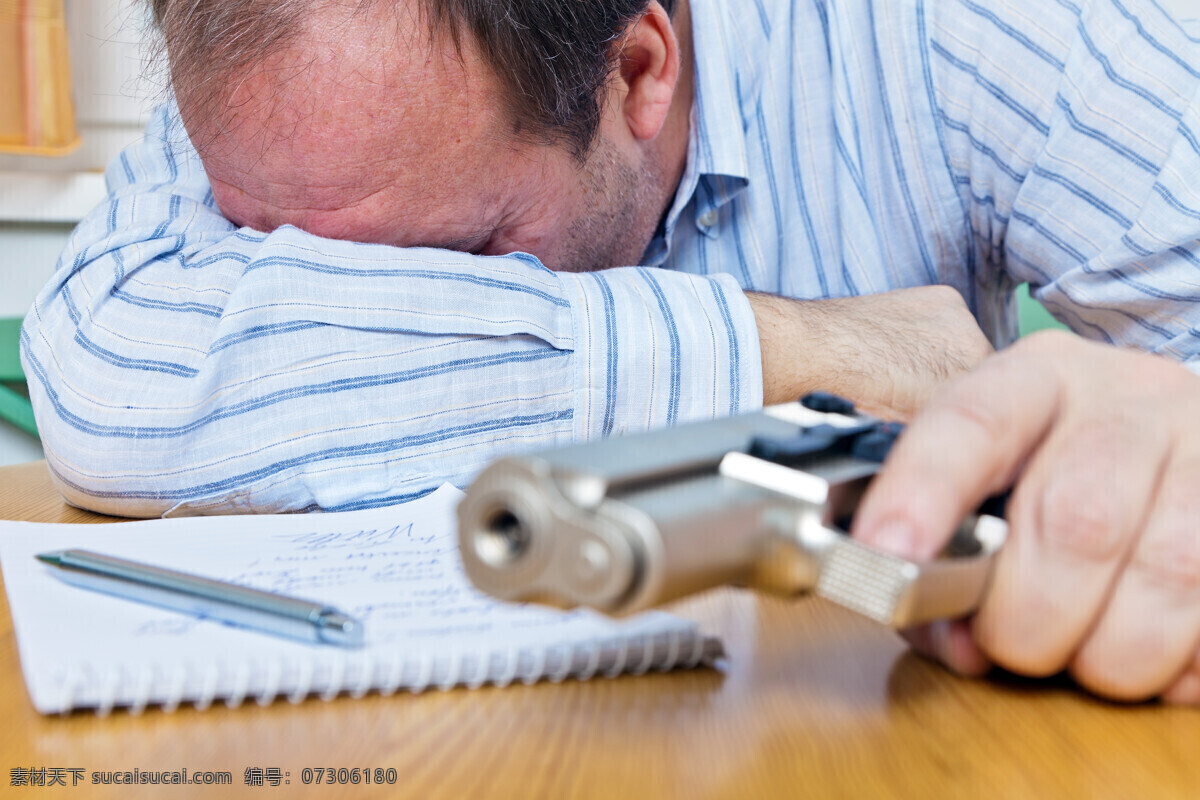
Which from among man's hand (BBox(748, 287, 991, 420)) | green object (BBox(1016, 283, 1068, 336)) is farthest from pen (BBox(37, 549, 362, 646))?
green object (BBox(1016, 283, 1068, 336))

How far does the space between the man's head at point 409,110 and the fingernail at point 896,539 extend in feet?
1.89

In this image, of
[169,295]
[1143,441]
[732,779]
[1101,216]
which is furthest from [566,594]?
[1101,216]

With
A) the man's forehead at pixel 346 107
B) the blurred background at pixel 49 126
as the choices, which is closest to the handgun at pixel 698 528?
the man's forehead at pixel 346 107

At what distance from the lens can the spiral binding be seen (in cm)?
33

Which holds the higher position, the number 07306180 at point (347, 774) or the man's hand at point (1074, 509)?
the man's hand at point (1074, 509)

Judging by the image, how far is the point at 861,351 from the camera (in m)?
0.72

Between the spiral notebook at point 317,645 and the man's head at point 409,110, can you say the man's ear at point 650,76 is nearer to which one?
the man's head at point 409,110

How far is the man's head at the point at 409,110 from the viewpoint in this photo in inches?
29.2

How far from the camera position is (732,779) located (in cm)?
29

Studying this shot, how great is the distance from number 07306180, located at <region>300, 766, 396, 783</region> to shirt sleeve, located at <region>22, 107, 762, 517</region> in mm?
314

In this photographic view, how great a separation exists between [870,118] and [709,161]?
17cm

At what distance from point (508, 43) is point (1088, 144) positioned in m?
0.50

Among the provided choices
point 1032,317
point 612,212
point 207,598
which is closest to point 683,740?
point 207,598

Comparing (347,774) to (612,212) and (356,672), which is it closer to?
(356,672)
